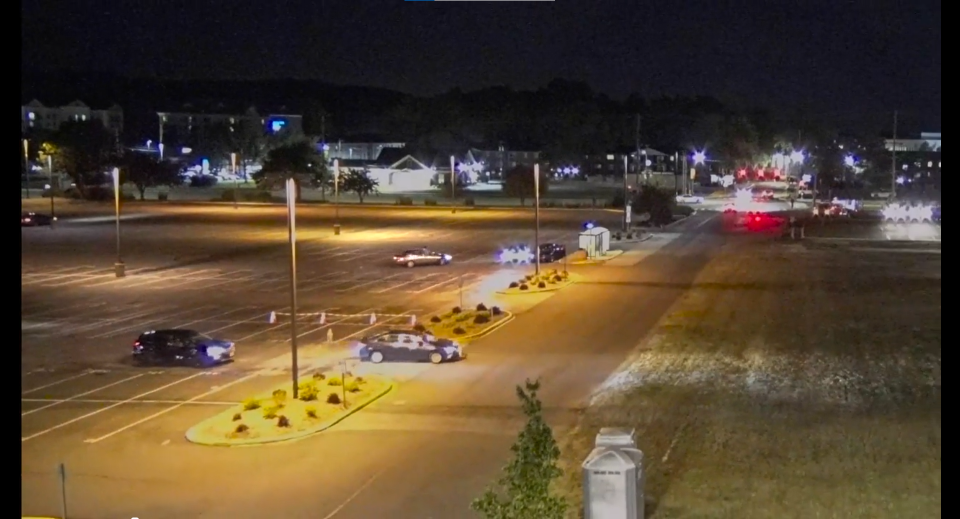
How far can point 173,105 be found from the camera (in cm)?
19412

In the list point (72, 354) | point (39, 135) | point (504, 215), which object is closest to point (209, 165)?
point (39, 135)

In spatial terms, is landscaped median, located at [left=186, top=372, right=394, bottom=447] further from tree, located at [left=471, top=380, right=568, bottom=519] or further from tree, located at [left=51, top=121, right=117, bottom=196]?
tree, located at [left=51, top=121, right=117, bottom=196]

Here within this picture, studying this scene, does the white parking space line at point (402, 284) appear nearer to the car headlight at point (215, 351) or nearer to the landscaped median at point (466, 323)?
the landscaped median at point (466, 323)

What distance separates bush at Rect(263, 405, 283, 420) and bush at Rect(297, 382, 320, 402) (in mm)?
854

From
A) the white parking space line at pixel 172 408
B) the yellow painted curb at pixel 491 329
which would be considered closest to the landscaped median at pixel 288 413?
the white parking space line at pixel 172 408

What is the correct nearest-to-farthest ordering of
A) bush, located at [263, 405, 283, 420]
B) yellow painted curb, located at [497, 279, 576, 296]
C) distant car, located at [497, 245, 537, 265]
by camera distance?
bush, located at [263, 405, 283, 420]
yellow painted curb, located at [497, 279, 576, 296]
distant car, located at [497, 245, 537, 265]

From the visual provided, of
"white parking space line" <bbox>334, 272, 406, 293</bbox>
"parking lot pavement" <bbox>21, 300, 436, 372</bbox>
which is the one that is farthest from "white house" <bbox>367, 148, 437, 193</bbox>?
"parking lot pavement" <bbox>21, 300, 436, 372</bbox>

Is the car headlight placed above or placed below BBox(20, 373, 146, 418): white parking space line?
above

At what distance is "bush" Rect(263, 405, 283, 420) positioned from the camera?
20141 mm

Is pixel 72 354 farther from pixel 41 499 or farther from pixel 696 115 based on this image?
pixel 696 115

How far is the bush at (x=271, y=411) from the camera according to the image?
20.1 meters

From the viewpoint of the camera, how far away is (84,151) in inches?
4353

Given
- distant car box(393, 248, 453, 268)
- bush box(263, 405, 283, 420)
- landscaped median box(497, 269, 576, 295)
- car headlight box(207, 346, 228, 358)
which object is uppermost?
distant car box(393, 248, 453, 268)

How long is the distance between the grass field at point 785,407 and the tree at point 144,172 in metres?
80.1
